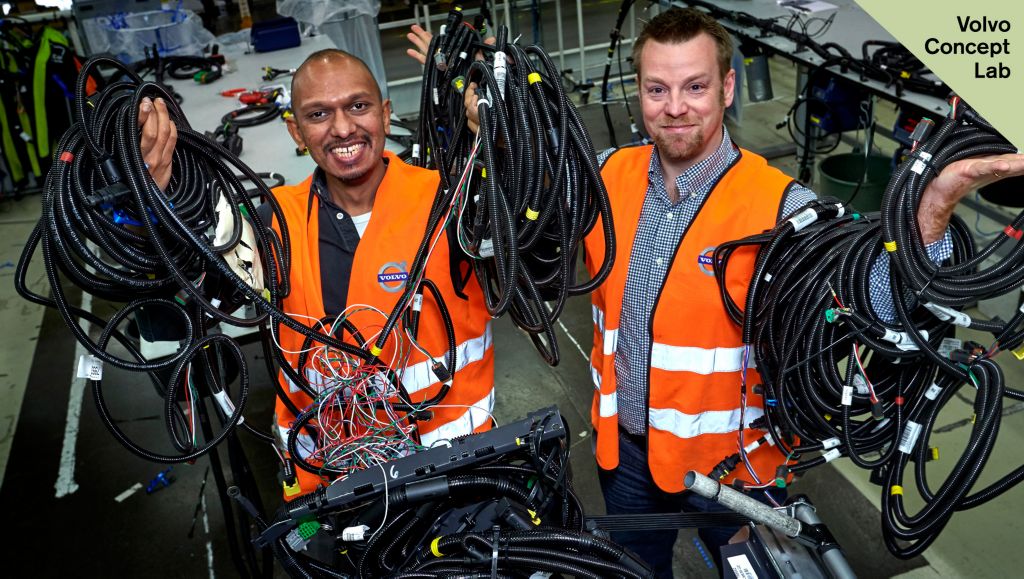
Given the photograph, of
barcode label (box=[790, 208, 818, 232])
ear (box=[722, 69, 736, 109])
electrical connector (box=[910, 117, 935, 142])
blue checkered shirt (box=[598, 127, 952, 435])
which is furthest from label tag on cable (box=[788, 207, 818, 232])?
ear (box=[722, 69, 736, 109])

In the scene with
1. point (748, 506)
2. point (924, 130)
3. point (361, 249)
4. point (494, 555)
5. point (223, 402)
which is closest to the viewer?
point (494, 555)

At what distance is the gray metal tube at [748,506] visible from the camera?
1.36 m

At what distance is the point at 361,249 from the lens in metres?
2.04

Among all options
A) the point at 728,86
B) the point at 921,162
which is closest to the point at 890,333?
the point at 921,162

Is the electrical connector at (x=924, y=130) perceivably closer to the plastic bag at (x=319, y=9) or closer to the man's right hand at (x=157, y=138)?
the man's right hand at (x=157, y=138)

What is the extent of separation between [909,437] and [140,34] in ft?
17.8

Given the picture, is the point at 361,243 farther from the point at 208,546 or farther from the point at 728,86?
the point at 208,546

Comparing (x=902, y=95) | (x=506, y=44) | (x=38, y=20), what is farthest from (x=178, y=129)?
(x=38, y=20)

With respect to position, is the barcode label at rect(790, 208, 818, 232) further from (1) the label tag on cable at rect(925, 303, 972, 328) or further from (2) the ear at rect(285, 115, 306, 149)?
(2) the ear at rect(285, 115, 306, 149)

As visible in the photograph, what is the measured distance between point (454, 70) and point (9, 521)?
292 cm

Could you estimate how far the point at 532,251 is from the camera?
174 cm

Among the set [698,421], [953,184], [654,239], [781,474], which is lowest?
[781,474]

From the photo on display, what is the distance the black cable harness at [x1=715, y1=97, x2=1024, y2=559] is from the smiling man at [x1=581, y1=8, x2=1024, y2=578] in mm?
76

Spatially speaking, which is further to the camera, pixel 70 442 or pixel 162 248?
pixel 70 442
